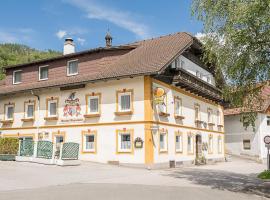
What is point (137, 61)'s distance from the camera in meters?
25.1

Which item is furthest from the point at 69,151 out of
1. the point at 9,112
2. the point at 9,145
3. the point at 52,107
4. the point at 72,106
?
the point at 9,112

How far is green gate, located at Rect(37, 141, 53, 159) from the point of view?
2202 centimetres

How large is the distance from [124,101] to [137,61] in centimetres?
273

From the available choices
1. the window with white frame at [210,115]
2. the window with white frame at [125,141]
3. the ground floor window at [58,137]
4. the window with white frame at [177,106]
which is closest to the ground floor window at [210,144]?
the window with white frame at [210,115]

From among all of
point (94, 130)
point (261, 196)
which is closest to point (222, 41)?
point (261, 196)

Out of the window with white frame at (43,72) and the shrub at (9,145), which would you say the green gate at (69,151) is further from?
the window with white frame at (43,72)

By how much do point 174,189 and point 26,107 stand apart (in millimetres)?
18798

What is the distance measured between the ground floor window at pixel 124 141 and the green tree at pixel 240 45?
31.1ft

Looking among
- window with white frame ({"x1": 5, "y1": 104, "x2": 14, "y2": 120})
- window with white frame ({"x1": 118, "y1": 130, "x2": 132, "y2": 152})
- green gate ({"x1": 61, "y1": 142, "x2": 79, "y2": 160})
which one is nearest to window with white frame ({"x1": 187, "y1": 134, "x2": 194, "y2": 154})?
window with white frame ({"x1": 118, "y1": 130, "x2": 132, "y2": 152})

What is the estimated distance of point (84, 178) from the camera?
1642 centimetres

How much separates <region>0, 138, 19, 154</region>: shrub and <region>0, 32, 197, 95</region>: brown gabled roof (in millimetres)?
4935

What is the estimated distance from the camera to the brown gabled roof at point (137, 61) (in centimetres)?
2361

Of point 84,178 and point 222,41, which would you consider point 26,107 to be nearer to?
point 84,178

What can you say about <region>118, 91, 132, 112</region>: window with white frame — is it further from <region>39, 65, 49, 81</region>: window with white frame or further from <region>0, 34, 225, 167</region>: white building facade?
<region>39, 65, 49, 81</region>: window with white frame
